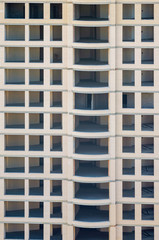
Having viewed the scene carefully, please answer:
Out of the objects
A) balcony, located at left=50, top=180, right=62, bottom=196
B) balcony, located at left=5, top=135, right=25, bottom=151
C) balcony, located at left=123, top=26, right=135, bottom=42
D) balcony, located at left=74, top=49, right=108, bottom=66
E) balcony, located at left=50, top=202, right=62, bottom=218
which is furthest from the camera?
balcony, located at left=5, top=135, right=25, bottom=151

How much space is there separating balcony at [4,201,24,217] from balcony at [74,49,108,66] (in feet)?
51.8

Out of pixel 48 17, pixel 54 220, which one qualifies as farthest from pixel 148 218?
pixel 48 17

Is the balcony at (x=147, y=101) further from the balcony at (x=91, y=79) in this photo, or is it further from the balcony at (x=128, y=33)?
the balcony at (x=128, y=33)

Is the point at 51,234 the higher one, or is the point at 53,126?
the point at 53,126

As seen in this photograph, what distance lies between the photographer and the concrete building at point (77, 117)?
250 ft

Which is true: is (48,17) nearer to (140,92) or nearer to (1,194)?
(140,92)

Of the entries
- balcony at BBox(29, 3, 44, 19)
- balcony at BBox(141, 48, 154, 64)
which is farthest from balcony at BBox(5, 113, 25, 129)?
balcony at BBox(141, 48, 154, 64)

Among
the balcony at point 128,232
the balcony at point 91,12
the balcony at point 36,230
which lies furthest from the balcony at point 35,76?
the balcony at point 128,232

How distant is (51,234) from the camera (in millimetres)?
79875

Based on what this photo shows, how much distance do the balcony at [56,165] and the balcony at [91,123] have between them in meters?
4.34

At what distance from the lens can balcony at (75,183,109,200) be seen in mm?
78750

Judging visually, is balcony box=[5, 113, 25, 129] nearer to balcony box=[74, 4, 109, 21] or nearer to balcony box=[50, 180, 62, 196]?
balcony box=[50, 180, 62, 196]

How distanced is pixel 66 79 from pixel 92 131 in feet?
18.5

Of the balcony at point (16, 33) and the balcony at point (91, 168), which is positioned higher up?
the balcony at point (16, 33)
